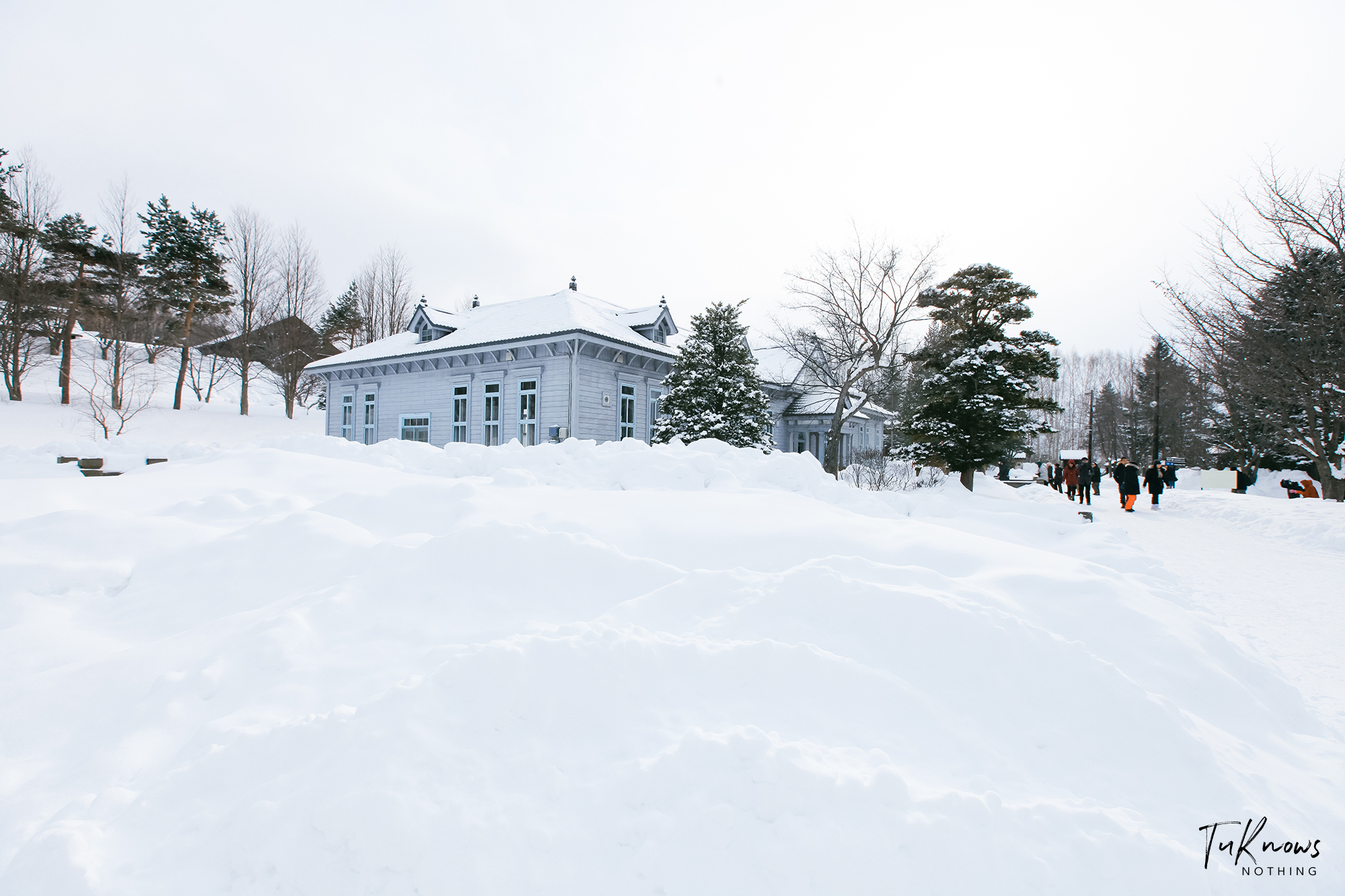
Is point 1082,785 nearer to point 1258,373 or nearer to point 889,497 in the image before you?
point 889,497

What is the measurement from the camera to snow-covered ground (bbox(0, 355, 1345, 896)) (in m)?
1.93

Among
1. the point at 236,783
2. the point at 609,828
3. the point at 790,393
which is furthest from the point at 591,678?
the point at 790,393

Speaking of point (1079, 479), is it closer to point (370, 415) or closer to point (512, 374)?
point (512, 374)

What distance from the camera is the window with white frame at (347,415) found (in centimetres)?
2322

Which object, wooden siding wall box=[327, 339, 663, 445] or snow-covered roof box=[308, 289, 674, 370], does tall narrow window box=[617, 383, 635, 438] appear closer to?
wooden siding wall box=[327, 339, 663, 445]

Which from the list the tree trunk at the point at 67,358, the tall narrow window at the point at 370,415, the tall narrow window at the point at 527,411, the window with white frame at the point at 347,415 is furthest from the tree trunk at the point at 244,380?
the tall narrow window at the point at 527,411

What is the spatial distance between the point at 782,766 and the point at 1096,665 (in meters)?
2.07

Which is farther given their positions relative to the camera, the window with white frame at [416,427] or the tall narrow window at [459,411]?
the window with white frame at [416,427]

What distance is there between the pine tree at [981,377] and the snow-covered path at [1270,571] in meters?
3.95

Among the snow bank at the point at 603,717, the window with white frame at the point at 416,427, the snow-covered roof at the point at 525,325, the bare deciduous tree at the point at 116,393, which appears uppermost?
the snow-covered roof at the point at 525,325

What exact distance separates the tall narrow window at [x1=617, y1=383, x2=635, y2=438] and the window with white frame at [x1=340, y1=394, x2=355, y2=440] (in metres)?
11.7

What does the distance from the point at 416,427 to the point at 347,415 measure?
430 cm

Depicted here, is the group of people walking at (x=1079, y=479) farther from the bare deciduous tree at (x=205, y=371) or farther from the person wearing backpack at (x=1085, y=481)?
the bare deciduous tree at (x=205, y=371)

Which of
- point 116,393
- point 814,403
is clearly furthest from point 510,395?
point 116,393
